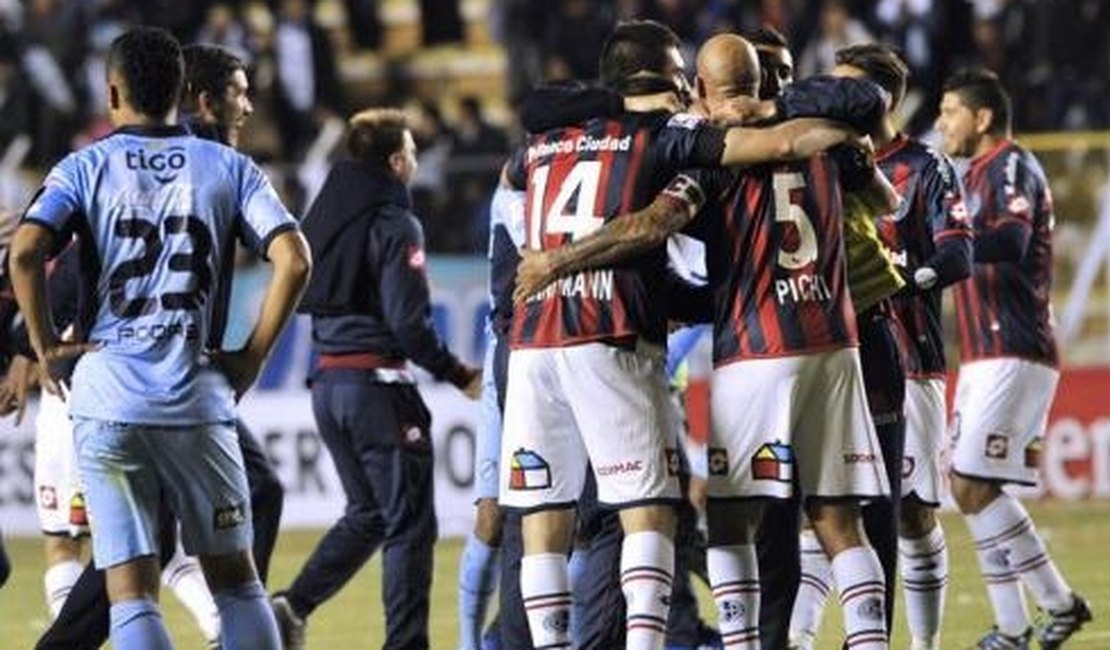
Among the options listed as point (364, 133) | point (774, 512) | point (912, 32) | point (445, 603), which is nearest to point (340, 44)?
point (912, 32)

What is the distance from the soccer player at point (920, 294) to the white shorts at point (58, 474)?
10.6 ft

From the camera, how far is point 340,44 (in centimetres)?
2789

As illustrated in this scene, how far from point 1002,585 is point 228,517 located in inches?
164

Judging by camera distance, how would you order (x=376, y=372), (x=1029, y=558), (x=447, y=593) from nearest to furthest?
(x=376, y=372) < (x=1029, y=558) < (x=447, y=593)

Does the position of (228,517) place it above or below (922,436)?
above

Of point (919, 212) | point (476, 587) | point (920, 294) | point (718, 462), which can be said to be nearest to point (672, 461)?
point (718, 462)

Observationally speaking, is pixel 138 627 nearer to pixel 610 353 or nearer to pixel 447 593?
pixel 610 353

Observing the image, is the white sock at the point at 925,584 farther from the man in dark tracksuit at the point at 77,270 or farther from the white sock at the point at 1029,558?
the man in dark tracksuit at the point at 77,270

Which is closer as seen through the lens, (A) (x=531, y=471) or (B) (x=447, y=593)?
(A) (x=531, y=471)

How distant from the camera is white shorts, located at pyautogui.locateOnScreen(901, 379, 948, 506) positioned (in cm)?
1106

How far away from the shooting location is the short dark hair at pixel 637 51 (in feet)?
31.2

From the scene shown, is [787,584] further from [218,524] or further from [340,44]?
[340,44]

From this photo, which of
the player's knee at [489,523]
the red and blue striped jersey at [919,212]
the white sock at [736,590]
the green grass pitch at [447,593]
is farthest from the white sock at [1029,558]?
the white sock at [736,590]

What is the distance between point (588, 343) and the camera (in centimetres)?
938
